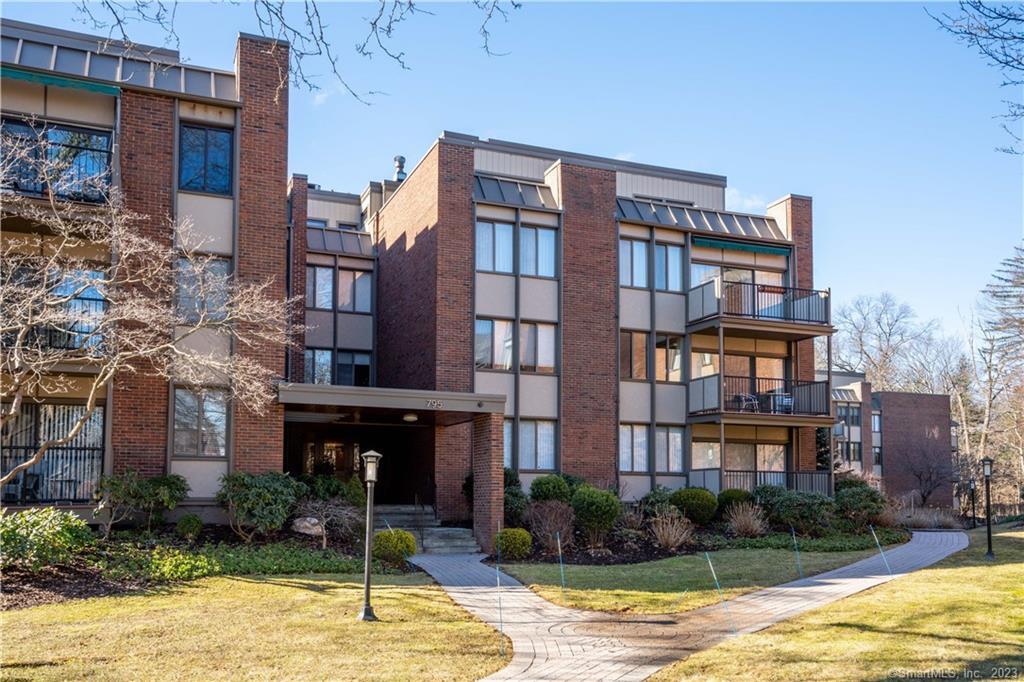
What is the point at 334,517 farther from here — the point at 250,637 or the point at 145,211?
the point at 145,211

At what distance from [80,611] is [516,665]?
6.44 m

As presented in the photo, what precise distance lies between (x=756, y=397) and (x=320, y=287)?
13340 millimetres

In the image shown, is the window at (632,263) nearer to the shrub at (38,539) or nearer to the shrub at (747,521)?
the shrub at (747,521)

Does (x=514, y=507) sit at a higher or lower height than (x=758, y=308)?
lower

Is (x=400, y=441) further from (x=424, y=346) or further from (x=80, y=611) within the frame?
(x=80, y=611)

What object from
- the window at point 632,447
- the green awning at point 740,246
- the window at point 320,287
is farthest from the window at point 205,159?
the green awning at point 740,246

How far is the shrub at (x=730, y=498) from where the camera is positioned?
980 inches

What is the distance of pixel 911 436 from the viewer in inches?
1950

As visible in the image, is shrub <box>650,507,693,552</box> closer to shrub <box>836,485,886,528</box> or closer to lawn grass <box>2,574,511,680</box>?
shrub <box>836,485,886,528</box>

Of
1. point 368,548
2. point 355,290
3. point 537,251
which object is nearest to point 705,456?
point 537,251

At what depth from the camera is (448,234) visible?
994 inches

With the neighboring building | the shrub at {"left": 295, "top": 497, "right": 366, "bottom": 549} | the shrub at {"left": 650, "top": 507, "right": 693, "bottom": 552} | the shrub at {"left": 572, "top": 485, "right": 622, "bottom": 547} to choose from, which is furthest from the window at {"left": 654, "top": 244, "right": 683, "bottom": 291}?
the neighboring building

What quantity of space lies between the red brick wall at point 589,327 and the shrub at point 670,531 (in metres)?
3.55

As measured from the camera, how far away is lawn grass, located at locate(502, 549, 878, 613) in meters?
15.1
